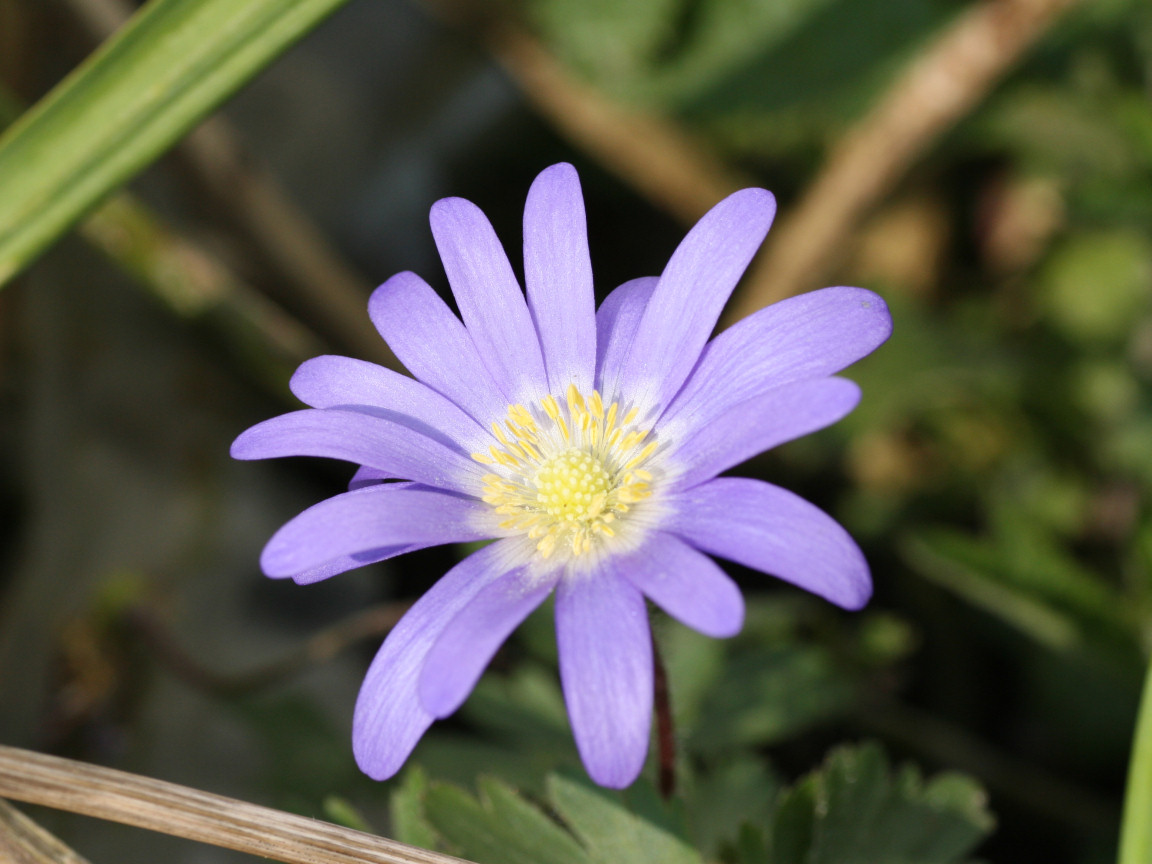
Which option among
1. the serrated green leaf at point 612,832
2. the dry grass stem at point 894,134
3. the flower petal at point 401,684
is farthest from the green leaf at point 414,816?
the dry grass stem at point 894,134

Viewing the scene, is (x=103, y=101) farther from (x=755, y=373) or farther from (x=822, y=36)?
(x=822, y=36)

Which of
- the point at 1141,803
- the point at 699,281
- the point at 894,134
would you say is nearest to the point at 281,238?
the point at 894,134

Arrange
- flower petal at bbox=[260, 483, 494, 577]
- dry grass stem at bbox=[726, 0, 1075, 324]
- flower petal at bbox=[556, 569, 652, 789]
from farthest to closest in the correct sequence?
1. dry grass stem at bbox=[726, 0, 1075, 324]
2. flower petal at bbox=[260, 483, 494, 577]
3. flower petal at bbox=[556, 569, 652, 789]

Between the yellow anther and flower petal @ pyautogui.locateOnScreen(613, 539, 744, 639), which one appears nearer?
flower petal @ pyautogui.locateOnScreen(613, 539, 744, 639)

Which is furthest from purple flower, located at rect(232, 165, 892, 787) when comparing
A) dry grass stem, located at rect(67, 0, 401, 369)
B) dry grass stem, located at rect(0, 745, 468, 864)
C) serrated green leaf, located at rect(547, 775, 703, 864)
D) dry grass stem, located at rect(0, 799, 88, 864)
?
dry grass stem, located at rect(67, 0, 401, 369)

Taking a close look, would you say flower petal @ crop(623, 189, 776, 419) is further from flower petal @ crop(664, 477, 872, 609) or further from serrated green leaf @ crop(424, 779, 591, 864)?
serrated green leaf @ crop(424, 779, 591, 864)

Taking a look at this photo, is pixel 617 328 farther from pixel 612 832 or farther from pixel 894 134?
pixel 894 134

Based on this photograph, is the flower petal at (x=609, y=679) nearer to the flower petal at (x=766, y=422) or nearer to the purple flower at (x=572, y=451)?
the purple flower at (x=572, y=451)

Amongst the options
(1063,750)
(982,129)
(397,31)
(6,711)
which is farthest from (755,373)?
(397,31)
